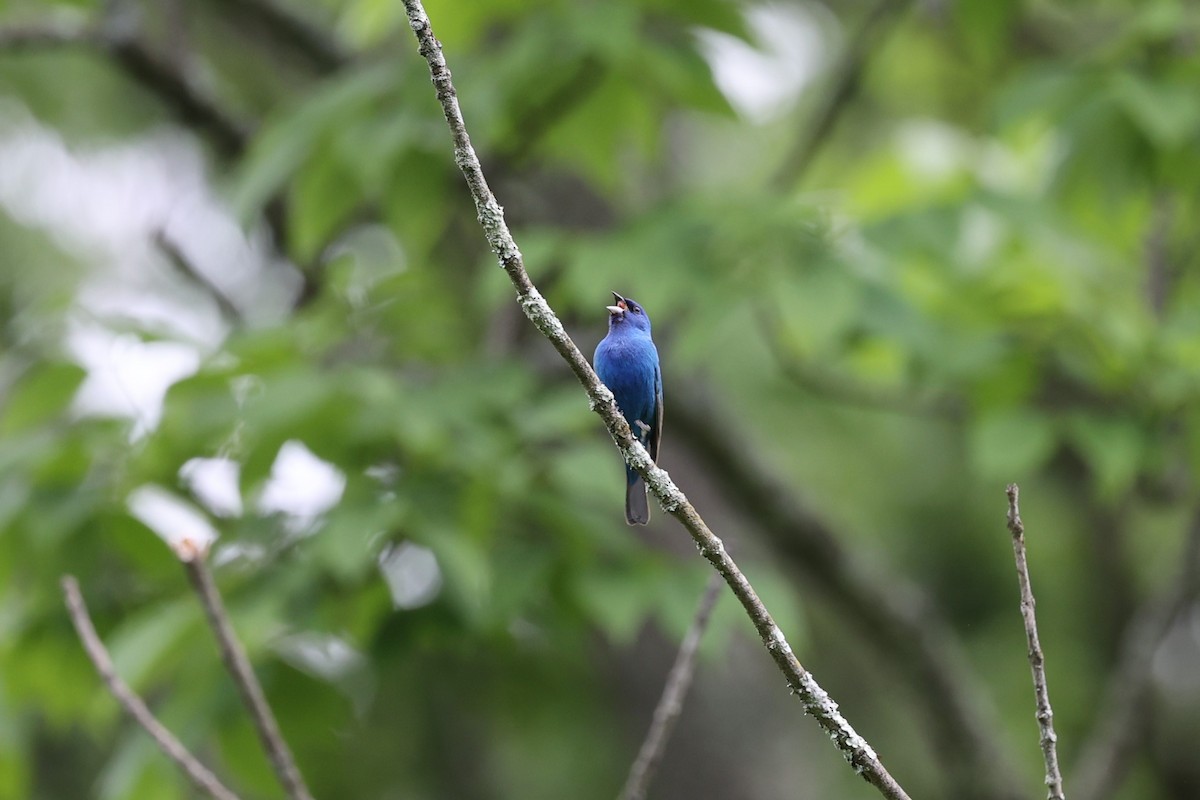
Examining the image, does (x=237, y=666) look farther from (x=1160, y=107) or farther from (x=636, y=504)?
(x=1160, y=107)

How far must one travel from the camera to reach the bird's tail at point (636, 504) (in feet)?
10.5

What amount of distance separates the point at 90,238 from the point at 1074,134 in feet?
25.7

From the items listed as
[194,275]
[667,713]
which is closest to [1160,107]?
[667,713]

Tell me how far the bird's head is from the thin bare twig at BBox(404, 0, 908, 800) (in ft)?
4.16

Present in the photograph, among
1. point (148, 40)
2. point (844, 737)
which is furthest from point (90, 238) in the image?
point (844, 737)

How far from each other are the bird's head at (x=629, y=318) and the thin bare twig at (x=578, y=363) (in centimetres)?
127

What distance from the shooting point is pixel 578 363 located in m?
2.17

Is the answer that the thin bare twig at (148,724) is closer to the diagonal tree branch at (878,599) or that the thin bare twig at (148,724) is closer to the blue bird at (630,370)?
Answer: the blue bird at (630,370)

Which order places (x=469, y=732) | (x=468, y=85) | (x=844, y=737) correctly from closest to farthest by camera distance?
(x=844, y=737) → (x=468, y=85) → (x=469, y=732)

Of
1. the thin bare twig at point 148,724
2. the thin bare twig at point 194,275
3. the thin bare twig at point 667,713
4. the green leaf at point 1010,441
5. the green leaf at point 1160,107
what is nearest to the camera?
the thin bare twig at point 667,713

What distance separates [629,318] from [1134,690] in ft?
11.6

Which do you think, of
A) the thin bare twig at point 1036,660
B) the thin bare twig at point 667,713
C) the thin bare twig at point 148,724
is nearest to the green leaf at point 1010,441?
the thin bare twig at point 667,713

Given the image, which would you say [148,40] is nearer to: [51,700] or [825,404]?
[51,700]

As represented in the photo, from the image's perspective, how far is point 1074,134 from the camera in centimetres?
495
